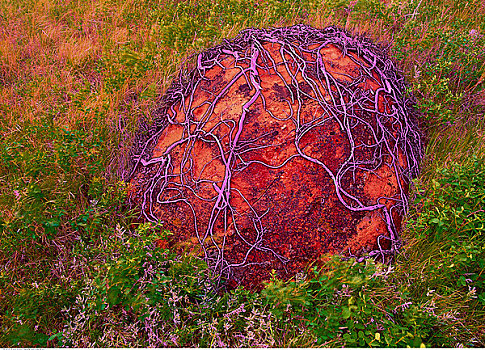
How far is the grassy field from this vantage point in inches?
75.9

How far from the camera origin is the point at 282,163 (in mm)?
2332

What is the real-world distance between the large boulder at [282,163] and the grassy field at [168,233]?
19 centimetres

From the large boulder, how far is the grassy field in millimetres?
186

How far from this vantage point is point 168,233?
2.19m

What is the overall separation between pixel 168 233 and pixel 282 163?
921 millimetres

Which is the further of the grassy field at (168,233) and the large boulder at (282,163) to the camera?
the large boulder at (282,163)

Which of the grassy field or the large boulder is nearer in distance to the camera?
the grassy field

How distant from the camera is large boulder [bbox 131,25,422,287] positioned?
7.47ft

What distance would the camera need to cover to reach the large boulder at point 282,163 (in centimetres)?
228

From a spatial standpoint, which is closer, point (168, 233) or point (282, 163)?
point (168, 233)

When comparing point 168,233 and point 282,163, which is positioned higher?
point 282,163

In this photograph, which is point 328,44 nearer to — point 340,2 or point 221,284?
point 340,2

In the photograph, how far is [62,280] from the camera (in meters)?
2.18

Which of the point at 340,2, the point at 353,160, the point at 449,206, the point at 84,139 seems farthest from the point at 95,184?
the point at 340,2
